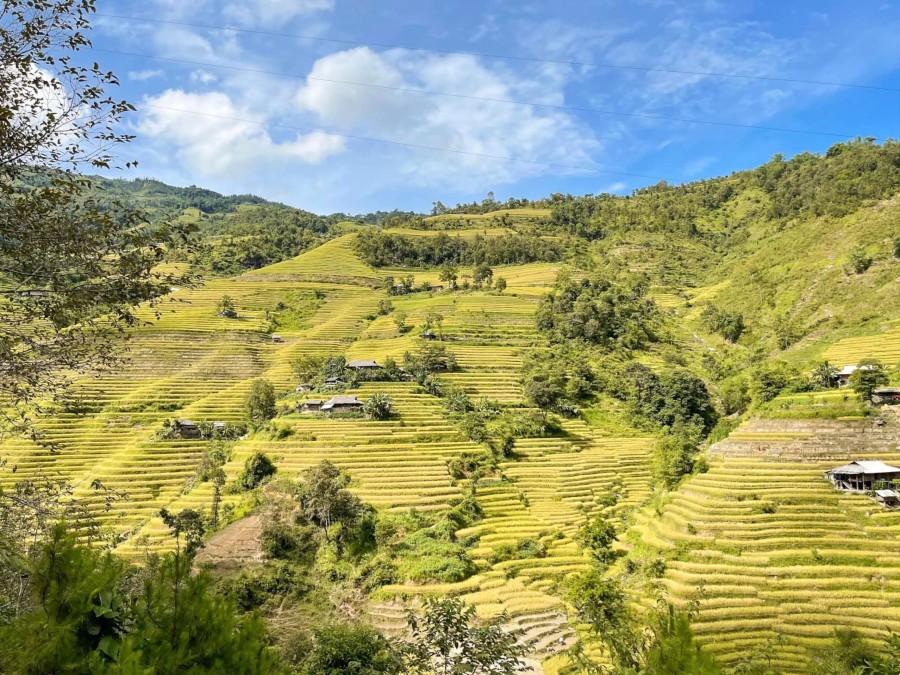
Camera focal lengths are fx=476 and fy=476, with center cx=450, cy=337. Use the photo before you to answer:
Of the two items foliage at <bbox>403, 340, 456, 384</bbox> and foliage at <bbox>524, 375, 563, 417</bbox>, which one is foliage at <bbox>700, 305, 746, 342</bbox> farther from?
foliage at <bbox>403, 340, 456, 384</bbox>

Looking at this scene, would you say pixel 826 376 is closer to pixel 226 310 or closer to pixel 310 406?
pixel 310 406

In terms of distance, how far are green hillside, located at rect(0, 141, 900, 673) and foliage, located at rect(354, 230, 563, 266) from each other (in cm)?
508

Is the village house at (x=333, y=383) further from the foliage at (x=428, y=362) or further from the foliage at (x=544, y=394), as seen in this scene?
the foliage at (x=544, y=394)

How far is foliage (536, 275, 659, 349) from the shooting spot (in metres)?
57.0

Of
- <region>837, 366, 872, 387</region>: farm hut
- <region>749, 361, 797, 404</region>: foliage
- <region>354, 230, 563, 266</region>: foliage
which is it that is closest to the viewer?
<region>837, 366, 872, 387</region>: farm hut

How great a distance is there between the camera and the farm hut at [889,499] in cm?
2177

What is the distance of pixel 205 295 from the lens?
243ft

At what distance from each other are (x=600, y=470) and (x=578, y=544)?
9862 mm

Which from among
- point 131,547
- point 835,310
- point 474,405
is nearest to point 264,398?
point 131,547

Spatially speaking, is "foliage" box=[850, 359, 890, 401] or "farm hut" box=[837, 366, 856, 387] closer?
"foliage" box=[850, 359, 890, 401]

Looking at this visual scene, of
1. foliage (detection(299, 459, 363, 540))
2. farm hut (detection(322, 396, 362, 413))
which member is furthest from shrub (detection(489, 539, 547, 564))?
farm hut (detection(322, 396, 362, 413))

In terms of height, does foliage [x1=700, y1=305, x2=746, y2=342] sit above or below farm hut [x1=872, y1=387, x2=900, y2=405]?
above

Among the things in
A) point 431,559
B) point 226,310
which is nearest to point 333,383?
point 431,559

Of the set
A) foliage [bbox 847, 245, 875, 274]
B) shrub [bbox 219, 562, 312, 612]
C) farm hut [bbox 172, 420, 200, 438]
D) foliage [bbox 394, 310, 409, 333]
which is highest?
foliage [bbox 847, 245, 875, 274]
